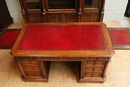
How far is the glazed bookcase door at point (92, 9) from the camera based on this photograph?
2000mm

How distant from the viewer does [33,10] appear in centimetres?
211

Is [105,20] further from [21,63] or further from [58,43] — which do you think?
[21,63]

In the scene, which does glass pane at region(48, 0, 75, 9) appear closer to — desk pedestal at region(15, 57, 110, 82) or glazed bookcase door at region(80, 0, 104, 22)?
glazed bookcase door at region(80, 0, 104, 22)

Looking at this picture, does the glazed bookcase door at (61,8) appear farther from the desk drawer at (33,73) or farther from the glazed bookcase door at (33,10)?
the desk drawer at (33,73)

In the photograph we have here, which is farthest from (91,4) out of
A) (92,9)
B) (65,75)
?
(65,75)

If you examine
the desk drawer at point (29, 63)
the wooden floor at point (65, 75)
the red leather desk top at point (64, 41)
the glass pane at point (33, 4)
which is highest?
the glass pane at point (33, 4)

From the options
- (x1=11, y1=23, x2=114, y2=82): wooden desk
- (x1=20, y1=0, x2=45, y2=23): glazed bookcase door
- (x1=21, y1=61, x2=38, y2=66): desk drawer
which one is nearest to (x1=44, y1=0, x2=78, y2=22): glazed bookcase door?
(x1=20, y1=0, x2=45, y2=23): glazed bookcase door

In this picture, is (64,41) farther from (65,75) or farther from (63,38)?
(65,75)

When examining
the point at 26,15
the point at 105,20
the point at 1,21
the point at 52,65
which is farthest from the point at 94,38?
the point at 1,21

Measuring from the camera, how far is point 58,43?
5.02 feet

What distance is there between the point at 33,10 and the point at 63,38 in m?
0.86

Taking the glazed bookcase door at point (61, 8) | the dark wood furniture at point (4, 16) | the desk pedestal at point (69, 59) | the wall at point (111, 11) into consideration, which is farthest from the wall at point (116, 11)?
the dark wood furniture at point (4, 16)

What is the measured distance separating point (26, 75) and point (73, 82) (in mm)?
632

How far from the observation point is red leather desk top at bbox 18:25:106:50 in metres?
1.48
